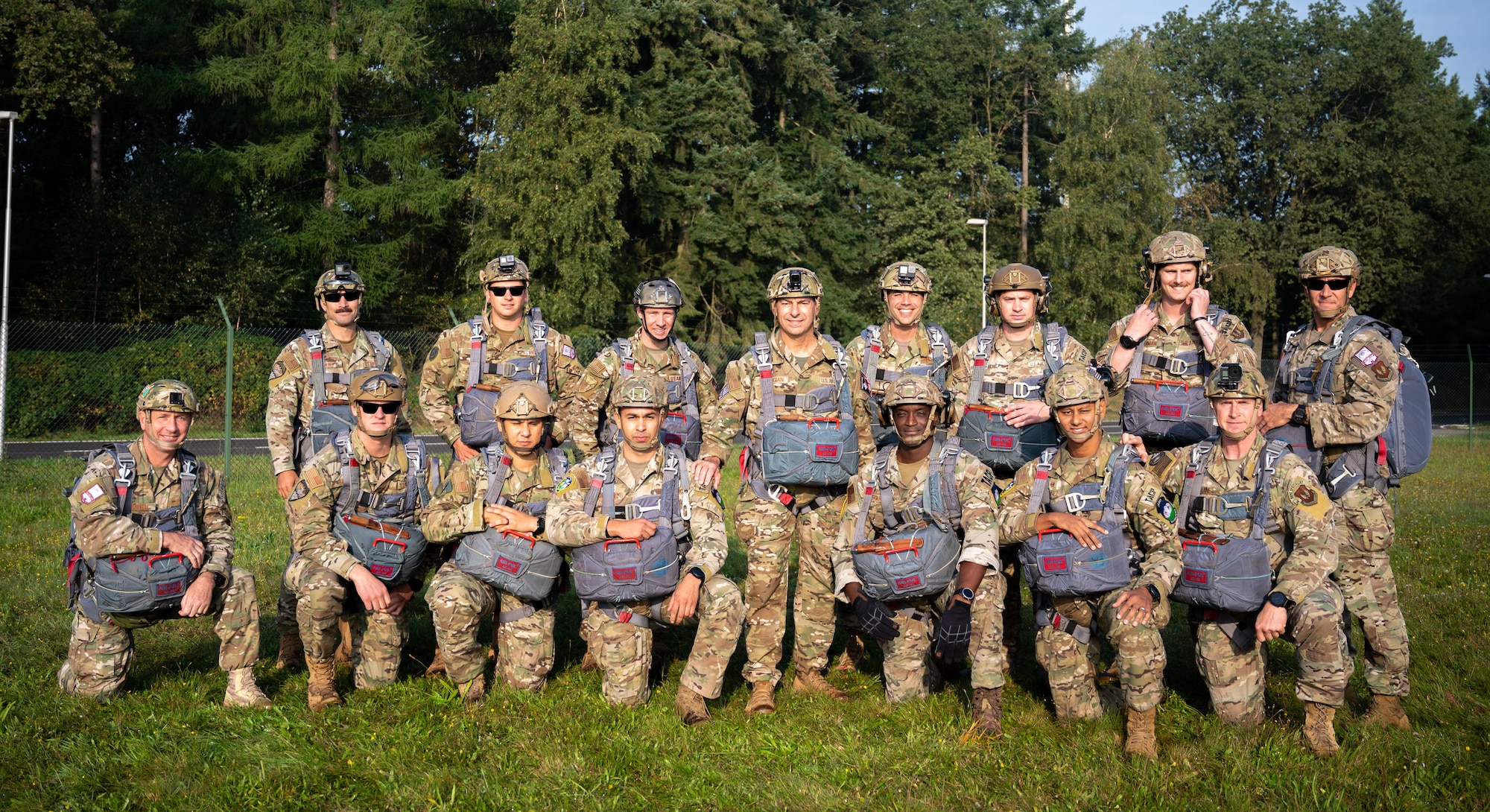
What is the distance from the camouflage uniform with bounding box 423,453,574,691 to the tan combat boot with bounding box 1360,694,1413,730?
199 inches

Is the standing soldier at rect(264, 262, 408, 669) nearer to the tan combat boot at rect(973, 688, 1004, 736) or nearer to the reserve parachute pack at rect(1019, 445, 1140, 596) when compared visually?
the tan combat boot at rect(973, 688, 1004, 736)

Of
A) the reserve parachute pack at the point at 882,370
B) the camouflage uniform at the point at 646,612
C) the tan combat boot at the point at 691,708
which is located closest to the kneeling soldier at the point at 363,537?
the camouflage uniform at the point at 646,612

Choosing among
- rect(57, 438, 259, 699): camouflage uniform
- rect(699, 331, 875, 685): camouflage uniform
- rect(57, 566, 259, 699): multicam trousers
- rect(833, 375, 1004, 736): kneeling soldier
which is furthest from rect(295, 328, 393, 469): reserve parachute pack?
rect(833, 375, 1004, 736): kneeling soldier

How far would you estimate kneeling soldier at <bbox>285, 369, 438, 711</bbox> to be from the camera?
21.1 feet

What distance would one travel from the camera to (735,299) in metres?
35.2

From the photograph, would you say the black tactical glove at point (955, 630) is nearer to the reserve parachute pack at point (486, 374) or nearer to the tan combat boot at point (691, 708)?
the tan combat boot at point (691, 708)

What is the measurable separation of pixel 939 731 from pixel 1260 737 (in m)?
1.79

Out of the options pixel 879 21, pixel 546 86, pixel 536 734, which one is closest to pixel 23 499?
pixel 536 734

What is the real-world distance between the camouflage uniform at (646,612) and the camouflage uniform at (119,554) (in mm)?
2045

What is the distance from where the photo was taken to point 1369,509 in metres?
6.34

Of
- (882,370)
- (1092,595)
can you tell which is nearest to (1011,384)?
(882,370)

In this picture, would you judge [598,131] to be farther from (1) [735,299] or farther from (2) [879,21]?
(2) [879,21]

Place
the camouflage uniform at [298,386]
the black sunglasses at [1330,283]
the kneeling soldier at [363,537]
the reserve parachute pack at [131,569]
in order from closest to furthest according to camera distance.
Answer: the reserve parachute pack at [131,569], the kneeling soldier at [363,537], the black sunglasses at [1330,283], the camouflage uniform at [298,386]

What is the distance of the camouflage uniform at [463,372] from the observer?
25.7ft
